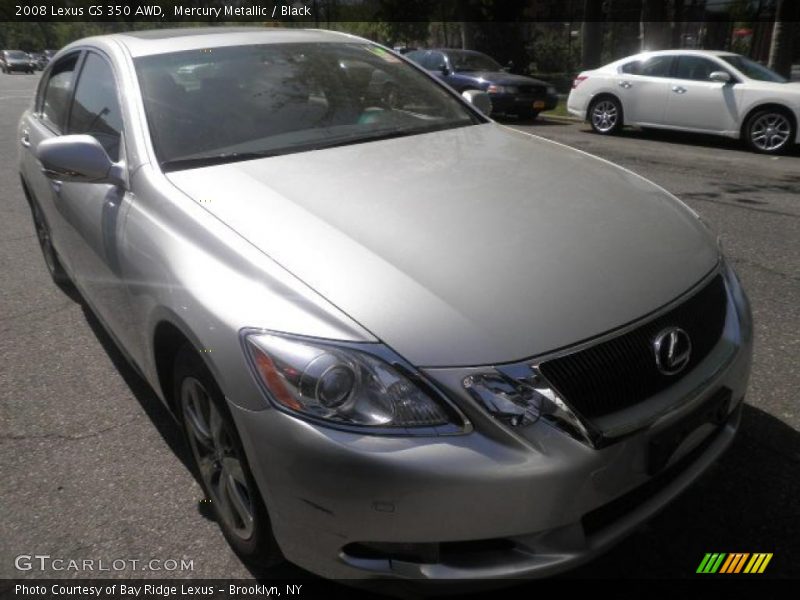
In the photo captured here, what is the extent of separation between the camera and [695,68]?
10703 mm

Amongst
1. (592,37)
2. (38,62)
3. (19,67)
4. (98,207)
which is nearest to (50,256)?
(98,207)

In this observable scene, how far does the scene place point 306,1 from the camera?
3148 cm

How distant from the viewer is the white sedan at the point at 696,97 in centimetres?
978

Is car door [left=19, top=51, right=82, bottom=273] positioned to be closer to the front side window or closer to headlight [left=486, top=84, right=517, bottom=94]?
the front side window

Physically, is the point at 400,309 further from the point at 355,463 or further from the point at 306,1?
the point at 306,1

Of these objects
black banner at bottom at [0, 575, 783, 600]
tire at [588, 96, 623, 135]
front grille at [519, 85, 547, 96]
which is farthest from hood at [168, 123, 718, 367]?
front grille at [519, 85, 547, 96]

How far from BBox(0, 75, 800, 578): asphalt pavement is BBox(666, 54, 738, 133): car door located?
234 inches

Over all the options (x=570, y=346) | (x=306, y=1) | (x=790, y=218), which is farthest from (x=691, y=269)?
(x=306, y=1)

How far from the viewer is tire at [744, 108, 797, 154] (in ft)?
31.7

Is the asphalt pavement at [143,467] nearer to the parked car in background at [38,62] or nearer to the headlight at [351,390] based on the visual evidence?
the headlight at [351,390]

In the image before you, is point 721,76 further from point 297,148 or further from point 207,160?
point 207,160

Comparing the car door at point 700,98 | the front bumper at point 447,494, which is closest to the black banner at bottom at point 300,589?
the front bumper at point 447,494

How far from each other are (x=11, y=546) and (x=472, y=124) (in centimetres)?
277

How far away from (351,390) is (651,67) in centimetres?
1121
